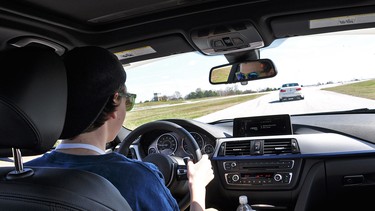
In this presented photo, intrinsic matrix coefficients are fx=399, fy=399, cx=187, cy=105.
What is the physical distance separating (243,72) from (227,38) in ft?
1.81

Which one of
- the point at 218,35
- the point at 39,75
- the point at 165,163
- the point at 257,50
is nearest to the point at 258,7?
the point at 218,35

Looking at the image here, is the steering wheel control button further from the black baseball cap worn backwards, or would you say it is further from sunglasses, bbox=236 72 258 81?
the black baseball cap worn backwards

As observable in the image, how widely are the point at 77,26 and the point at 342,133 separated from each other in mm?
2767

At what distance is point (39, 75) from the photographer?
1594 millimetres

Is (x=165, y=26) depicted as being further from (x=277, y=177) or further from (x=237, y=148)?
(x=277, y=177)

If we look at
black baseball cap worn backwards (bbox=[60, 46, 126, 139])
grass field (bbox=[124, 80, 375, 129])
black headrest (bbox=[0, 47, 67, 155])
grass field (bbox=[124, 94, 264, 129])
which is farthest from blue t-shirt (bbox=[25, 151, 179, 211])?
grass field (bbox=[124, 80, 375, 129])

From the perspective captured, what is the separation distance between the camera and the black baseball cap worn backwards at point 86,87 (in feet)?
6.02

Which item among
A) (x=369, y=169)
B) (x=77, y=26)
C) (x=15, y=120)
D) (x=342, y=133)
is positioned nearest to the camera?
(x=15, y=120)

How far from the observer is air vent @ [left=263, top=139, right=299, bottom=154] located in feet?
12.8

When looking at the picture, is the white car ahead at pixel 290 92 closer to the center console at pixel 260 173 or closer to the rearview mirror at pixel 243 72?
Result: the rearview mirror at pixel 243 72

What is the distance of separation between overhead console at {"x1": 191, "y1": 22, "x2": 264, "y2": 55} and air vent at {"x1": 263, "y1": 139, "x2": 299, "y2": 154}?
0.95 meters

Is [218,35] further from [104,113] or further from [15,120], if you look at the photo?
[15,120]

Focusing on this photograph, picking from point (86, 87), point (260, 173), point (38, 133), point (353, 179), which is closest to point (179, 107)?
point (260, 173)

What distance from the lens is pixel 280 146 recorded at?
12.9ft
